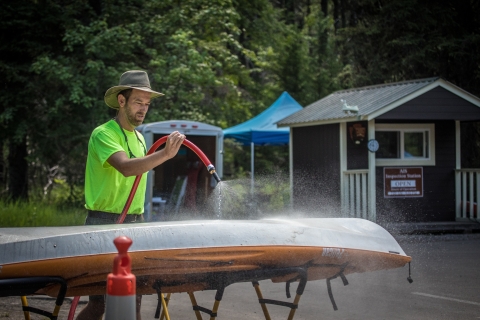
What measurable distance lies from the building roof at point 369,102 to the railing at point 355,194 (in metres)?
1.35

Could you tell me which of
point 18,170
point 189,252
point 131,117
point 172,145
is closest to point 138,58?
point 18,170

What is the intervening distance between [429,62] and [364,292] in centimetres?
1576

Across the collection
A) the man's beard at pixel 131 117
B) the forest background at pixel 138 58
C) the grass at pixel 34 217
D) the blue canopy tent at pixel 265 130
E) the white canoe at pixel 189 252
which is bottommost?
the grass at pixel 34 217

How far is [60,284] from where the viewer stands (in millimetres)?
4586

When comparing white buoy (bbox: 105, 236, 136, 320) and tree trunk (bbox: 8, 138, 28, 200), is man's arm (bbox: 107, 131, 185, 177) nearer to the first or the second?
white buoy (bbox: 105, 236, 136, 320)

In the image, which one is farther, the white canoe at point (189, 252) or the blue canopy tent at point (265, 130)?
the blue canopy tent at point (265, 130)

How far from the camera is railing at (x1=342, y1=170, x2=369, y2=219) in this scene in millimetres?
16570

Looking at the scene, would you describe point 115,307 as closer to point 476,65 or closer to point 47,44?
point 47,44

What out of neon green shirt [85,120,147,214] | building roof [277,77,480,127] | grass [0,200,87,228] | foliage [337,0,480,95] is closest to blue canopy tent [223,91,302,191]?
building roof [277,77,480,127]

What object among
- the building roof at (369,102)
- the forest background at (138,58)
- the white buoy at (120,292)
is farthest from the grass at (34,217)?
the white buoy at (120,292)

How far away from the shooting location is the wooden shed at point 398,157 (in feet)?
54.2

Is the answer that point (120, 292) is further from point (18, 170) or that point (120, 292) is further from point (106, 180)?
point (18, 170)

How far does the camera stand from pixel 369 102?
55.6 ft

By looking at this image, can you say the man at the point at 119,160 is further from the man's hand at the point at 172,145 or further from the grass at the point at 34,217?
the grass at the point at 34,217
